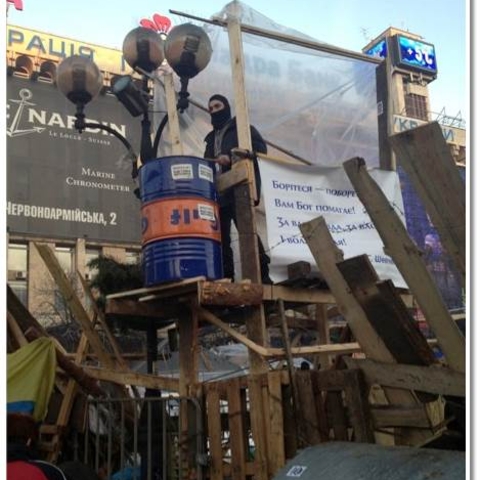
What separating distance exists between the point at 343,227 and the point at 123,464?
107 inches

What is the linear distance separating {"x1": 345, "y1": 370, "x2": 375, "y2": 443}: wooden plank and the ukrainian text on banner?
2.10m

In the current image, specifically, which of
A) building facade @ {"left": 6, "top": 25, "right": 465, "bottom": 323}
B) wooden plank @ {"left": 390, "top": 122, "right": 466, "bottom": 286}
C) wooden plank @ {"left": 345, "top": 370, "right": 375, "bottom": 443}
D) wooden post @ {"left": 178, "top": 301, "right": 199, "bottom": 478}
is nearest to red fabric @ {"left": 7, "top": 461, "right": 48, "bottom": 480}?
wooden plank @ {"left": 345, "top": 370, "right": 375, "bottom": 443}

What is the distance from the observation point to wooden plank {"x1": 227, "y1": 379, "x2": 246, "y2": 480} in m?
4.16

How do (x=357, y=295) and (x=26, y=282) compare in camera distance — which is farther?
(x=26, y=282)

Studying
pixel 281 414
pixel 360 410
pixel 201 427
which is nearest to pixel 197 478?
pixel 201 427

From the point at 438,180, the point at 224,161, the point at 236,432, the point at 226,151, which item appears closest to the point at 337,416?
the point at 236,432

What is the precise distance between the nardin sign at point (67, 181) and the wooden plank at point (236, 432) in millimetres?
16755

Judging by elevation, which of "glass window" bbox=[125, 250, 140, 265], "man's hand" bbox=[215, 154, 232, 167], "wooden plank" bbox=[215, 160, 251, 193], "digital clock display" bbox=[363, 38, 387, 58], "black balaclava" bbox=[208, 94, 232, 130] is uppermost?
"digital clock display" bbox=[363, 38, 387, 58]

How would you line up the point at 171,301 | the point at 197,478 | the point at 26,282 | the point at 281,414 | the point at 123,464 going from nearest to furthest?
the point at 281,414, the point at 197,478, the point at 123,464, the point at 171,301, the point at 26,282

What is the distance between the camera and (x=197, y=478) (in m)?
4.41

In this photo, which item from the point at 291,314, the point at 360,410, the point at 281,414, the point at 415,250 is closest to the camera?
the point at 415,250

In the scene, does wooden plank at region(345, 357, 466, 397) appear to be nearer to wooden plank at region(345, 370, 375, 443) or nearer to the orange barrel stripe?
wooden plank at region(345, 370, 375, 443)

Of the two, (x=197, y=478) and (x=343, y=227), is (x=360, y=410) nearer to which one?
(x=197, y=478)

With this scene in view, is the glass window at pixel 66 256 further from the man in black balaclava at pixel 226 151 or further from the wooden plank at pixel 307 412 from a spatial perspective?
the wooden plank at pixel 307 412
